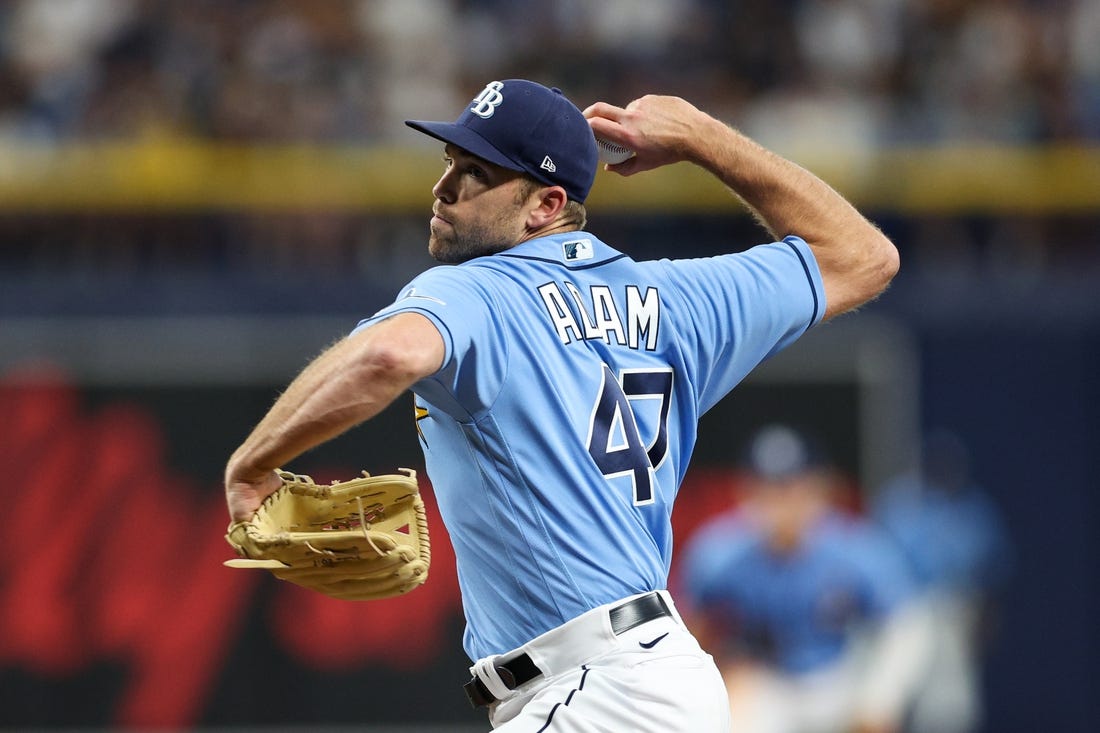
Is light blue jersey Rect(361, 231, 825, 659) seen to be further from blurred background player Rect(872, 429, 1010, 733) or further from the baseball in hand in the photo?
blurred background player Rect(872, 429, 1010, 733)

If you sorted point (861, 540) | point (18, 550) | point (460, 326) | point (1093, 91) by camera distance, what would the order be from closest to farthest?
point (460, 326), point (861, 540), point (18, 550), point (1093, 91)

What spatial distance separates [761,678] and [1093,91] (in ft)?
17.9

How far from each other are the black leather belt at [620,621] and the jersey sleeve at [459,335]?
1.92 feet

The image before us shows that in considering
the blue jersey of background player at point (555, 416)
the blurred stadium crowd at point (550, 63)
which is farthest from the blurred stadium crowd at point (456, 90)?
the blue jersey of background player at point (555, 416)

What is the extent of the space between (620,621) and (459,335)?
0.82 m

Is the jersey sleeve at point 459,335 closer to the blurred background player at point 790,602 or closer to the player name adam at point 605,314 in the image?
the player name adam at point 605,314

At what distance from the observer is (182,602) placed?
34.4 feet

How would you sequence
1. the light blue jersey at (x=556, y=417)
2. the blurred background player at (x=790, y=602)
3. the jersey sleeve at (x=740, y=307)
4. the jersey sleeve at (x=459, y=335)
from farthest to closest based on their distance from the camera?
1. the blurred background player at (x=790, y=602)
2. the jersey sleeve at (x=740, y=307)
3. the light blue jersey at (x=556, y=417)
4. the jersey sleeve at (x=459, y=335)

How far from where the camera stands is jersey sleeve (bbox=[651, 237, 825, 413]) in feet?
13.9

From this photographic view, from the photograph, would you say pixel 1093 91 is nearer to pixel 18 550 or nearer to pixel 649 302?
pixel 18 550

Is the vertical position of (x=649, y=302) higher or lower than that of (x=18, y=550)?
higher

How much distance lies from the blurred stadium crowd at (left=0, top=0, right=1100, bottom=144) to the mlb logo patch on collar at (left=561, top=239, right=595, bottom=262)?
7.36 meters

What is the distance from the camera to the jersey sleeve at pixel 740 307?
423 centimetres

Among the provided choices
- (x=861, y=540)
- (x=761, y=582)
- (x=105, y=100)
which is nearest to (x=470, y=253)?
(x=761, y=582)
